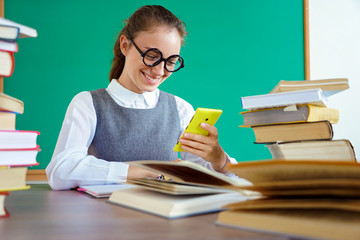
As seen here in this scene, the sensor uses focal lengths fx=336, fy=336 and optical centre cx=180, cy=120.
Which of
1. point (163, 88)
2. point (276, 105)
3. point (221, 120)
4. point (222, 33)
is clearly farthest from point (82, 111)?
point (222, 33)

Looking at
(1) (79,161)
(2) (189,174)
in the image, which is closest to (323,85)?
(2) (189,174)

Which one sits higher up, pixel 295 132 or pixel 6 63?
pixel 6 63

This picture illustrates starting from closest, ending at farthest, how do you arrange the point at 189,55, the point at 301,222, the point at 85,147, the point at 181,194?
1. the point at 301,222
2. the point at 181,194
3. the point at 85,147
4. the point at 189,55

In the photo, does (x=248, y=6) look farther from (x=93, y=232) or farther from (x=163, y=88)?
(x=93, y=232)

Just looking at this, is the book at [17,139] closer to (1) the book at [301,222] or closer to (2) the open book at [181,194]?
(2) the open book at [181,194]

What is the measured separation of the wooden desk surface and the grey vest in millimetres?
866

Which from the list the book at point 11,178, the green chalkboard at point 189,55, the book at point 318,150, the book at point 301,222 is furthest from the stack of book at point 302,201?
the green chalkboard at point 189,55

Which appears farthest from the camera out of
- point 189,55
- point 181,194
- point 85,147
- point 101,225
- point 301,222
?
point 189,55

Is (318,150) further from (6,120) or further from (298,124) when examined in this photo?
(6,120)

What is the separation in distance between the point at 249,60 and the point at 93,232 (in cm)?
253

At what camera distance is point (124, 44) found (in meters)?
1.54

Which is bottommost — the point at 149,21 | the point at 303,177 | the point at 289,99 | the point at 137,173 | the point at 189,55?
the point at 137,173

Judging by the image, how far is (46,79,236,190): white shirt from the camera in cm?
113

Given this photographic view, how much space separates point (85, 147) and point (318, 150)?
0.89 m
